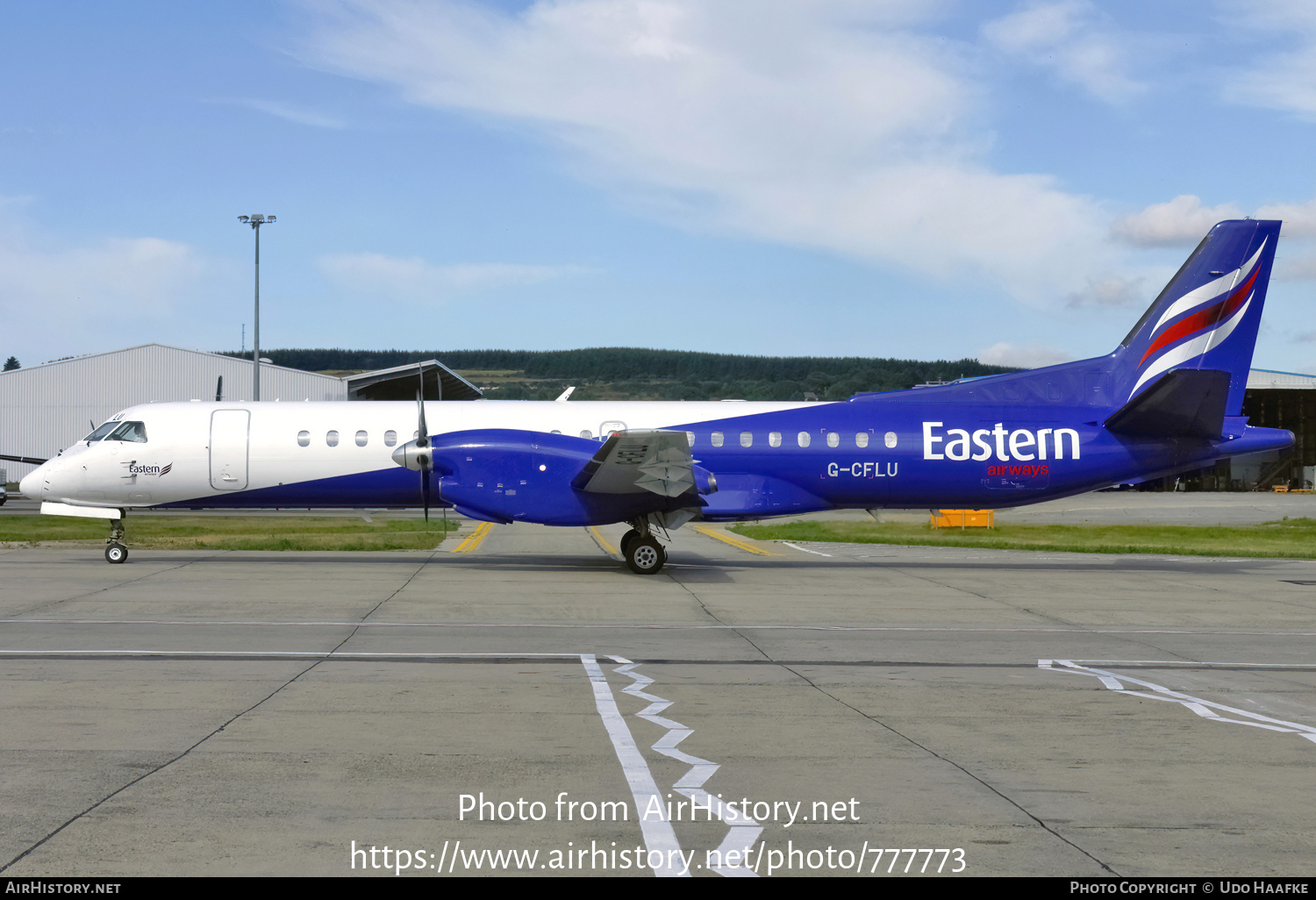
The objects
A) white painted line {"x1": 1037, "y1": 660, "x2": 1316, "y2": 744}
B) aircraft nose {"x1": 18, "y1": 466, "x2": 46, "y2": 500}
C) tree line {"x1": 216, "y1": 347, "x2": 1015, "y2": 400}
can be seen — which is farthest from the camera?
tree line {"x1": 216, "y1": 347, "x2": 1015, "y2": 400}

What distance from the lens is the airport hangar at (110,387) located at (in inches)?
2142

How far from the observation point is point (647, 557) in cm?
2005

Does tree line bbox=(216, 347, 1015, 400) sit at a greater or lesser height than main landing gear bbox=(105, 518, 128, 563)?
greater

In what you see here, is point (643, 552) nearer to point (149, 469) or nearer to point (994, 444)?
point (994, 444)

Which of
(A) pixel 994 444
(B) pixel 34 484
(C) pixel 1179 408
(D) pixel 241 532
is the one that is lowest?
(D) pixel 241 532

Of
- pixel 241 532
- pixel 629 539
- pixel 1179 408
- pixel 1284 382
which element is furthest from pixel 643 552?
pixel 1284 382

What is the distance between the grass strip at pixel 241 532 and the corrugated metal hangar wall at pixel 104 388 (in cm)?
1708

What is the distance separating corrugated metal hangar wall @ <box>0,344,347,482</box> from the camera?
2142 inches

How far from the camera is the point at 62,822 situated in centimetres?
529

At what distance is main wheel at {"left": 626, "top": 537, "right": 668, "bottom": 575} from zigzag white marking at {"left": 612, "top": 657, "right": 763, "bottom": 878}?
1050 cm

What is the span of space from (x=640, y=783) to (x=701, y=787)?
0.36 meters

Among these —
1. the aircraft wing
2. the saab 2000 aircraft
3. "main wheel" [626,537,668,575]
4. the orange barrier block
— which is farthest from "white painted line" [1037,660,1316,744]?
the orange barrier block

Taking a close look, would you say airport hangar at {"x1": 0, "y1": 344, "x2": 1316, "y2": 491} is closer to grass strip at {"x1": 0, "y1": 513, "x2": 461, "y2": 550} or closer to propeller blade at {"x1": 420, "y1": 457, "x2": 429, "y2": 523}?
grass strip at {"x1": 0, "y1": 513, "x2": 461, "y2": 550}

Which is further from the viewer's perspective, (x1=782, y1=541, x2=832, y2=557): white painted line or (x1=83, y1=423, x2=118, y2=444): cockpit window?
(x1=782, y1=541, x2=832, y2=557): white painted line
